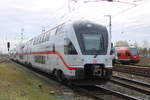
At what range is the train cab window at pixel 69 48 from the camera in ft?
38.8

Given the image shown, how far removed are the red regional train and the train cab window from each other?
2704 cm

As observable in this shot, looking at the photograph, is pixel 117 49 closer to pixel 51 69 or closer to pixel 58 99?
pixel 51 69

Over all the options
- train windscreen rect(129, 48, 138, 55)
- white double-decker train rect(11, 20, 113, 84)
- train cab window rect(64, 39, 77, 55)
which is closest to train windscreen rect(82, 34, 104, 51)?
white double-decker train rect(11, 20, 113, 84)

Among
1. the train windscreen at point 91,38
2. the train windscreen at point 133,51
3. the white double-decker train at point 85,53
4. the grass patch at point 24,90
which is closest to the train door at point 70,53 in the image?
the white double-decker train at point 85,53

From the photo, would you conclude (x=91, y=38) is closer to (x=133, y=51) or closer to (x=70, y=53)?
(x=70, y=53)

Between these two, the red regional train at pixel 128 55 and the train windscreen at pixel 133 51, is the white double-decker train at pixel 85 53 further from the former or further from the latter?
the train windscreen at pixel 133 51

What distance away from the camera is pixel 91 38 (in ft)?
40.0

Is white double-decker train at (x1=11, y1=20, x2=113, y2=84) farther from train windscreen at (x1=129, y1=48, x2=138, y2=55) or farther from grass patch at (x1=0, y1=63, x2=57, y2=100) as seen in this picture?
train windscreen at (x1=129, y1=48, x2=138, y2=55)

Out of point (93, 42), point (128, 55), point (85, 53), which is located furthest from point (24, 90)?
point (128, 55)

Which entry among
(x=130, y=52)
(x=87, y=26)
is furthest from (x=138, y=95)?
(x=130, y=52)

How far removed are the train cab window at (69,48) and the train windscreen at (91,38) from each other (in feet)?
1.29

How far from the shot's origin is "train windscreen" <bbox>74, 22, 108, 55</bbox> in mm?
11906

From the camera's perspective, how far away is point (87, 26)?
12422 mm

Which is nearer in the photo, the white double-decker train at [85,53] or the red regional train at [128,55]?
the white double-decker train at [85,53]
